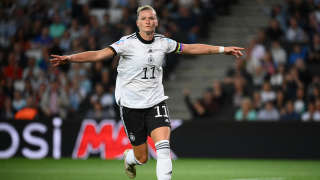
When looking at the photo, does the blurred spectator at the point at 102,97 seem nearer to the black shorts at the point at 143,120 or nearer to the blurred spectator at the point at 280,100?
the blurred spectator at the point at 280,100

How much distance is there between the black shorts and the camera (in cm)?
948

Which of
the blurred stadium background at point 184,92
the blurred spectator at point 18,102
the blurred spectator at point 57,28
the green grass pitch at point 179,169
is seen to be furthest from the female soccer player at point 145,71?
the blurred spectator at point 57,28

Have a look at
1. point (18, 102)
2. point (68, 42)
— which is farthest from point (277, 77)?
point (18, 102)

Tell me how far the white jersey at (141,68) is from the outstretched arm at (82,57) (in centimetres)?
17

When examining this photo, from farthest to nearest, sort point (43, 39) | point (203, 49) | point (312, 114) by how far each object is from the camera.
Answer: point (43, 39) → point (312, 114) → point (203, 49)

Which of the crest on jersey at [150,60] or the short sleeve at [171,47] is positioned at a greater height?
the short sleeve at [171,47]

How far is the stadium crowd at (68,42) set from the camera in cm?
2054

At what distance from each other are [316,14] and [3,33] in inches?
404

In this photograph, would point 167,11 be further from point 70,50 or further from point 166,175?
point 166,175

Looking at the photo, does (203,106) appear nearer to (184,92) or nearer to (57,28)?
(184,92)

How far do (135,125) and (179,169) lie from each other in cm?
503

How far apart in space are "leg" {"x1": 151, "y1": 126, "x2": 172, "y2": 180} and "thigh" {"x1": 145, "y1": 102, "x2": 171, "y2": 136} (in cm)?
6

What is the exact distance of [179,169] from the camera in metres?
14.6

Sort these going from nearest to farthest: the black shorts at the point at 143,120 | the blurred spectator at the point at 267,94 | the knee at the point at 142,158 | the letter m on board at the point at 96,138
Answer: the black shorts at the point at 143,120 < the knee at the point at 142,158 < the letter m on board at the point at 96,138 < the blurred spectator at the point at 267,94
